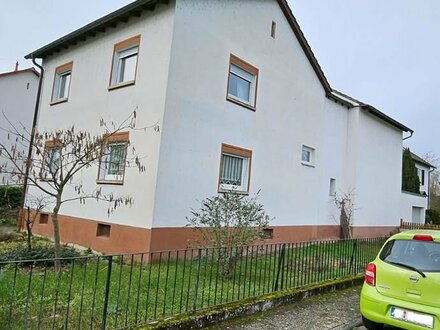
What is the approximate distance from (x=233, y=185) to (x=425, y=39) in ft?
35.1

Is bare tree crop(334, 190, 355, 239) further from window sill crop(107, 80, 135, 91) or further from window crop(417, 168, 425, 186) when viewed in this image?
window crop(417, 168, 425, 186)

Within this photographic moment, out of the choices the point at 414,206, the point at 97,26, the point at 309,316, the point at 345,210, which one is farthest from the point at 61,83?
the point at 414,206

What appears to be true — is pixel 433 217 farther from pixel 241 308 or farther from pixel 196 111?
pixel 241 308

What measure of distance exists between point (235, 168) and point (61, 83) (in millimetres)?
7345

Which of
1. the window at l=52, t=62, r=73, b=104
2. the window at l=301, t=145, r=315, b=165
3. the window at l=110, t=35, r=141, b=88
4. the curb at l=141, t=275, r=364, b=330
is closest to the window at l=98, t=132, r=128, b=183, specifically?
the window at l=110, t=35, r=141, b=88

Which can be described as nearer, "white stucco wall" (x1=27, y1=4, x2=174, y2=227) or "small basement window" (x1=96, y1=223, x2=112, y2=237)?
"white stucco wall" (x1=27, y1=4, x2=174, y2=227)

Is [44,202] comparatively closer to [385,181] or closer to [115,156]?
[115,156]

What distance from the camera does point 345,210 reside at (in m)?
17.0

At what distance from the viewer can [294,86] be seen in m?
14.1

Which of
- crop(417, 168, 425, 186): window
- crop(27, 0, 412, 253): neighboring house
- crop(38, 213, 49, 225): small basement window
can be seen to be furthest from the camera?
crop(417, 168, 425, 186): window

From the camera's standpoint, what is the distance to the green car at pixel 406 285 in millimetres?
4598

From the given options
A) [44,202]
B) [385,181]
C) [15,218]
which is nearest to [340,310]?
Result: [44,202]

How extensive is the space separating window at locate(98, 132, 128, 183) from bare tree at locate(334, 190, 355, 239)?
33.6 feet

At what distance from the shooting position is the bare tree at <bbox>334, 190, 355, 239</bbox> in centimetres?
1677
